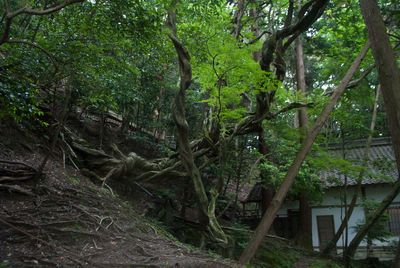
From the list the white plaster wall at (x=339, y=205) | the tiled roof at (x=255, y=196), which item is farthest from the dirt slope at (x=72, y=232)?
the white plaster wall at (x=339, y=205)

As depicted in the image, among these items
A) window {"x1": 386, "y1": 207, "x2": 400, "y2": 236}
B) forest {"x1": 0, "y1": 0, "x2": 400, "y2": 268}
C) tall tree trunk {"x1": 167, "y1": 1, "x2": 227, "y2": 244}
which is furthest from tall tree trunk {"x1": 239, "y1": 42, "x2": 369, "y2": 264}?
window {"x1": 386, "y1": 207, "x2": 400, "y2": 236}

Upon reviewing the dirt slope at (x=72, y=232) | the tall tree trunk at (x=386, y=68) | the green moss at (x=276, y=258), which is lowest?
the green moss at (x=276, y=258)

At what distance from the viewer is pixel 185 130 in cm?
580

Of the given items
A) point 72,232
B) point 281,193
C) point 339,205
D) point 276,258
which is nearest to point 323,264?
point 276,258

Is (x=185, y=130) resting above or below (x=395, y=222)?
above

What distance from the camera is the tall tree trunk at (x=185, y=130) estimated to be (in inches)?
209

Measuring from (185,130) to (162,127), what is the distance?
15.0 feet

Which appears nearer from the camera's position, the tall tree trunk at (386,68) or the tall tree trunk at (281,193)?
the tall tree trunk at (386,68)

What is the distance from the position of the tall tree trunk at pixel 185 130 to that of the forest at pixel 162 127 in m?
0.03

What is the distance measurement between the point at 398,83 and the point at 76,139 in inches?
293

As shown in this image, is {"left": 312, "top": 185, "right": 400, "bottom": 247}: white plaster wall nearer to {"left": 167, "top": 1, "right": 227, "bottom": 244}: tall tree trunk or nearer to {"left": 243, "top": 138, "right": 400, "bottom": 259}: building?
{"left": 243, "top": 138, "right": 400, "bottom": 259}: building

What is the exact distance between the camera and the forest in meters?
3.74

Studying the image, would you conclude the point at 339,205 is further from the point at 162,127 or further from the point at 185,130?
the point at 185,130

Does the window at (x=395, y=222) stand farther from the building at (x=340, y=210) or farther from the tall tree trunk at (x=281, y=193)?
the tall tree trunk at (x=281, y=193)
